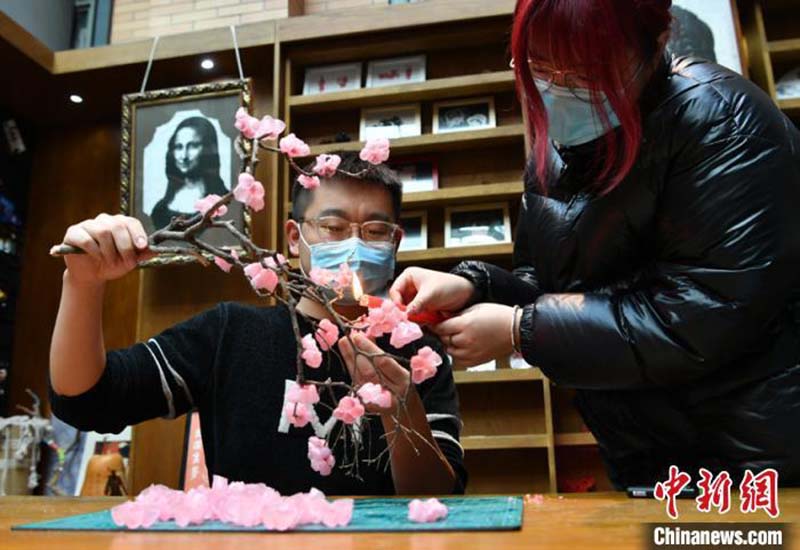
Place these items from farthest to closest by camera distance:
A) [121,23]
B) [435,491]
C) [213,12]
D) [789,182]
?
[121,23] < [213,12] < [435,491] < [789,182]

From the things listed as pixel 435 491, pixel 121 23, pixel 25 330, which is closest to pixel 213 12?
pixel 121 23

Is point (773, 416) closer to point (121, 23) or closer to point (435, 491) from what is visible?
point (435, 491)

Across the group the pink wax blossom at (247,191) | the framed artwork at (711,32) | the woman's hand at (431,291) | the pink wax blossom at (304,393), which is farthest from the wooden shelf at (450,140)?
the pink wax blossom at (304,393)

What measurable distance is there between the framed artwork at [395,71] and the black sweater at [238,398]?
5.47ft

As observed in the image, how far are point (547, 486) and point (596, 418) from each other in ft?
5.25

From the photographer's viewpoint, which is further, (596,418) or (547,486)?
(547,486)

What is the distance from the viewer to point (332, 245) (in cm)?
126

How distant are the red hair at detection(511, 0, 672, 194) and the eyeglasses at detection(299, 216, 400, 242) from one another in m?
0.50

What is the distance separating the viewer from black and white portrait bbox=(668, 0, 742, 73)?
2447 mm

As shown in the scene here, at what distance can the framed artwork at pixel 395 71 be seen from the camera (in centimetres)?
281

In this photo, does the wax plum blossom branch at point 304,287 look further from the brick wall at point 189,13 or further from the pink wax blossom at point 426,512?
the brick wall at point 189,13

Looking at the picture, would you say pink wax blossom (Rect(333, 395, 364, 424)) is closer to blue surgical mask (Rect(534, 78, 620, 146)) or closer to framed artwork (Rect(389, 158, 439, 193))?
blue surgical mask (Rect(534, 78, 620, 146))

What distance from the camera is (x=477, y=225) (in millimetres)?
2680

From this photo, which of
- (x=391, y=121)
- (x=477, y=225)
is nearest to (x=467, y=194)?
(x=477, y=225)
